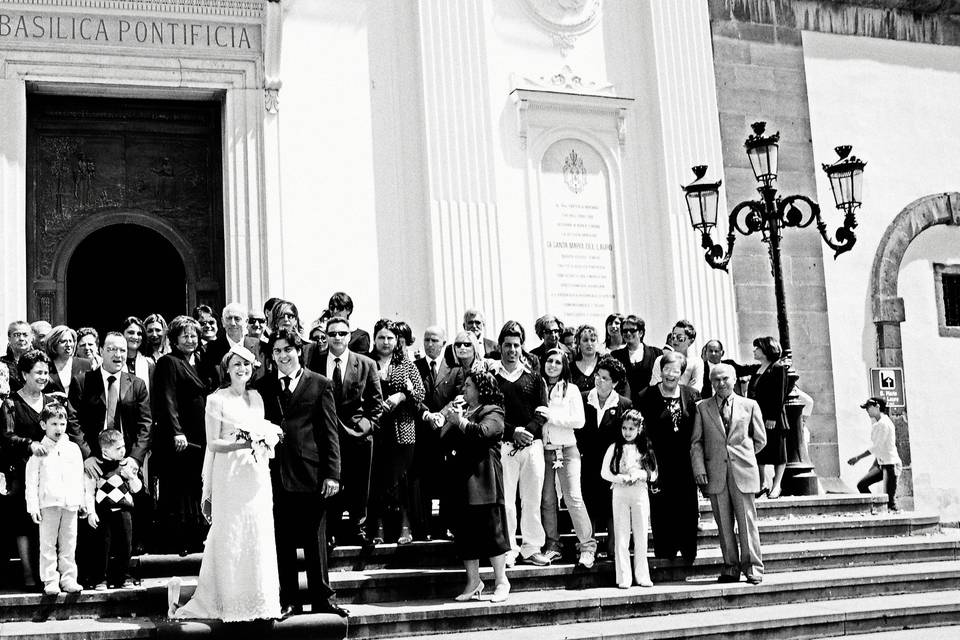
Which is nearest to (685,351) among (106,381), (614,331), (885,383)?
(614,331)

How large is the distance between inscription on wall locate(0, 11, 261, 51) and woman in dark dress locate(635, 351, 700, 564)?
6.77m

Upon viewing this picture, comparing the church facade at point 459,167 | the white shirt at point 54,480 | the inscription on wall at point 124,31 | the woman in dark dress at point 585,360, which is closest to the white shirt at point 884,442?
the church facade at point 459,167

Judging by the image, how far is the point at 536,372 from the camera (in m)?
10.4

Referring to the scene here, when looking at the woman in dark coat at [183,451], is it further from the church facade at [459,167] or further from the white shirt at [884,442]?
the white shirt at [884,442]

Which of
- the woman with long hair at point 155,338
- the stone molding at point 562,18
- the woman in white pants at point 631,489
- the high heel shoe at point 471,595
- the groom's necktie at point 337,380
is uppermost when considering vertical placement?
the stone molding at point 562,18

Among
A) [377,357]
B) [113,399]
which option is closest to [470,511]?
[377,357]

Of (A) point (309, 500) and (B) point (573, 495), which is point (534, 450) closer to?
(B) point (573, 495)

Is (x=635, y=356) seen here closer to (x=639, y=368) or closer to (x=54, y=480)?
(x=639, y=368)

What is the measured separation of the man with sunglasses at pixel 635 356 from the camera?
11250 millimetres

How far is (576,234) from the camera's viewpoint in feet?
50.4

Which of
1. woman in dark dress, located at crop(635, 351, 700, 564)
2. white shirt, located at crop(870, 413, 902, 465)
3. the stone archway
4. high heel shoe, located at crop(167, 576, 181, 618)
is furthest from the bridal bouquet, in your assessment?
the stone archway

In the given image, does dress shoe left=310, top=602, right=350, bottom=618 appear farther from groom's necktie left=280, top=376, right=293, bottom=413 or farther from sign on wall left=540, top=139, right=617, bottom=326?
sign on wall left=540, top=139, right=617, bottom=326

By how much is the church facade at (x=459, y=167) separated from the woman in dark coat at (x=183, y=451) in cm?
461

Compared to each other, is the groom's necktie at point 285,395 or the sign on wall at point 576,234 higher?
the sign on wall at point 576,234
